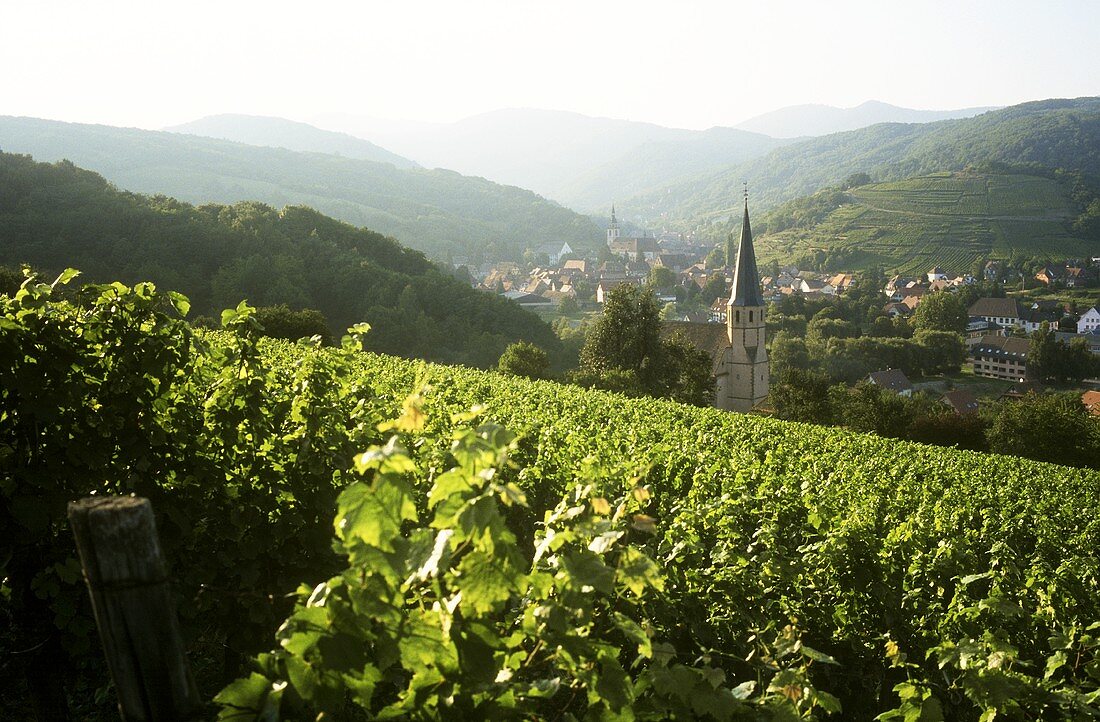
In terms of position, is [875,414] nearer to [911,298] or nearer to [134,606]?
[134,606]

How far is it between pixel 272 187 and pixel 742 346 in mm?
142784

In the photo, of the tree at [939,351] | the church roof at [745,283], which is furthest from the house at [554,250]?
the church roof at [745,283]

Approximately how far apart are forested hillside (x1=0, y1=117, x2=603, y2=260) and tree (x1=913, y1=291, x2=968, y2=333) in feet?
300

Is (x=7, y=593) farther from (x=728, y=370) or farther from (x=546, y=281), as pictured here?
(x=546, y=281)

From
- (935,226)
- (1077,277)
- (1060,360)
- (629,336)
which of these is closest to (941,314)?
(1060,360)

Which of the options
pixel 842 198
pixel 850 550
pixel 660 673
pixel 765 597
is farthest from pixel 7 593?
pixel 842 198

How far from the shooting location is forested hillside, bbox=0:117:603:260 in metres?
151

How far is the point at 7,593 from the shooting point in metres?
3.83

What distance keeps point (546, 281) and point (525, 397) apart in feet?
408

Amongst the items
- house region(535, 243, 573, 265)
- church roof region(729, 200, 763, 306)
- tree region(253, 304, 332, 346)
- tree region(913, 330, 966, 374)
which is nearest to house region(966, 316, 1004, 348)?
tree region(913, 330, 966, 374)

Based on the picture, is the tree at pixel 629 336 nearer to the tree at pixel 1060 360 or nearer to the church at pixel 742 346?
the church at pixel 742 346

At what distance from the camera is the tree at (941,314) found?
3681 inches

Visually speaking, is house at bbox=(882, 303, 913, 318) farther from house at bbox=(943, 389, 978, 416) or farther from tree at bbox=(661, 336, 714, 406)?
tree at bbox=(661, 336, 714, 406)

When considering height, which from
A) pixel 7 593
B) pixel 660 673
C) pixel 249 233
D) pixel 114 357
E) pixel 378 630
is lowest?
pixel 7 593
